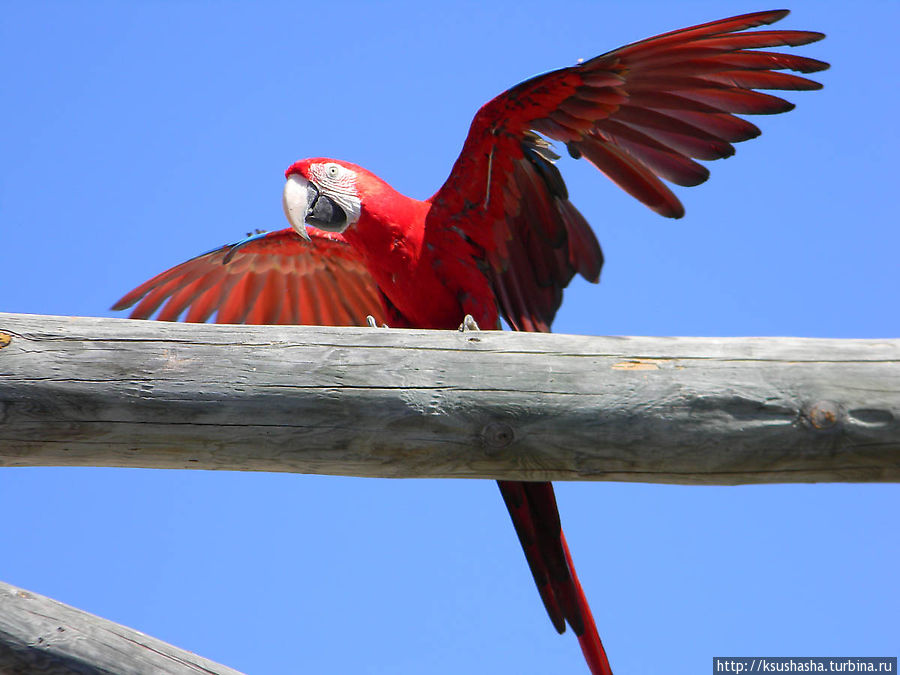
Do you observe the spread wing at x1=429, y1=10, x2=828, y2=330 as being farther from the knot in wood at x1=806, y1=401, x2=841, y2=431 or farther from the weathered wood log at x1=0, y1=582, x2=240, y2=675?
the weathered wood log at x1=0, y1=582, x2=240, y2=675

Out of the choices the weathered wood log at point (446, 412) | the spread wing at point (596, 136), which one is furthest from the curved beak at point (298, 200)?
the weathered wood log at point (446, 412)

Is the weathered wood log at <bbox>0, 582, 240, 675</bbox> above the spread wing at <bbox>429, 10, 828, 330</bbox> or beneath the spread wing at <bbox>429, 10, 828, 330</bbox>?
beneath

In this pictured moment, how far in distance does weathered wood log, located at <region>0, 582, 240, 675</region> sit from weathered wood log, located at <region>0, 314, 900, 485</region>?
0.38 metres

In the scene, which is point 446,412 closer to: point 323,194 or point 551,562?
point 551,562

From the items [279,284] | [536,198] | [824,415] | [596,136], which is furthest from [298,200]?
[824,415]

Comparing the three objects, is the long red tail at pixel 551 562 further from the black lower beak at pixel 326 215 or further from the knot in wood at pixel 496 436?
the black lower beak at pixel 326 215

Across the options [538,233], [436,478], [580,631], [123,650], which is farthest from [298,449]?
[538,233]

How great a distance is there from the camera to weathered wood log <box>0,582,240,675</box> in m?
1.54

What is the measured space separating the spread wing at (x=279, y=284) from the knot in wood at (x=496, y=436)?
5.30 feet

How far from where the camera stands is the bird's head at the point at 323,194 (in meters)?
2.42

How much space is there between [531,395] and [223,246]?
6.28 feet

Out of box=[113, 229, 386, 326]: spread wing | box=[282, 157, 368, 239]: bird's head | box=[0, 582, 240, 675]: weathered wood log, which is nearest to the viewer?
box=[0, 582, 240, 675]: weathered wood log

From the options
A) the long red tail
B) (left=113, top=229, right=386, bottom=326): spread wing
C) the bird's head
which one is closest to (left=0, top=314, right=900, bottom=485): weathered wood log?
the long red tail

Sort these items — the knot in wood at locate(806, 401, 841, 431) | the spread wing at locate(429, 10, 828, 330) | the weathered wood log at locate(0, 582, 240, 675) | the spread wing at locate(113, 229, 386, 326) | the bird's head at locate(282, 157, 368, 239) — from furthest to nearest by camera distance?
1. the spread wing at locate(113, 229, 386, 326)
2. the bird's head at locate(282, 157, 368, 239)
3. the spread wing at locate(429, 10, 828, 330)
4. the weathered wood log at locate(0, 582, 240, 675)
5. the knot in wood at locate(806, 401, 841, 431)
